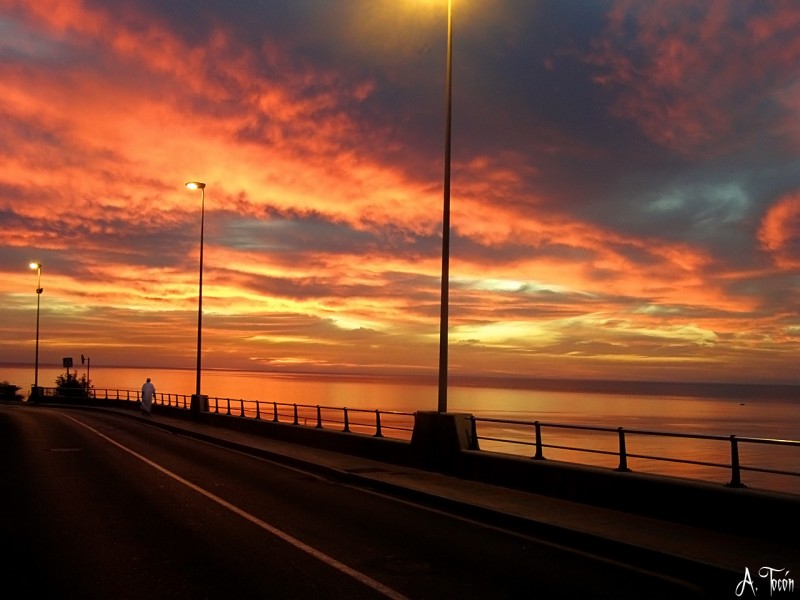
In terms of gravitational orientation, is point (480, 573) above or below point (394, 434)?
above

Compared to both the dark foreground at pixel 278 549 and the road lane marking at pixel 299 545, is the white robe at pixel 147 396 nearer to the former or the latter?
the road lane marking at pixel 299 545

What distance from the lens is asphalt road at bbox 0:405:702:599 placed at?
7770 mm

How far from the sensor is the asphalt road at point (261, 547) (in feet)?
25.5

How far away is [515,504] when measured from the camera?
1230 cm

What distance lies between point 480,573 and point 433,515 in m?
3.77

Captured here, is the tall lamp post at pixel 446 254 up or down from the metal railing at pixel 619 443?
up

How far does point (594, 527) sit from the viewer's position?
10.3 meters

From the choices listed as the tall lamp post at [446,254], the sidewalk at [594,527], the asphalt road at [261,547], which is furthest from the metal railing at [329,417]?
the asphalt road at [261,547]

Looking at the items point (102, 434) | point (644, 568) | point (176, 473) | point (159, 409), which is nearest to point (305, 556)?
point (644, 568)

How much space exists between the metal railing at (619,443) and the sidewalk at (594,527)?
975 mm

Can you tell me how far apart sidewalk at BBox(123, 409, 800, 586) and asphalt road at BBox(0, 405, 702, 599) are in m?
0.33

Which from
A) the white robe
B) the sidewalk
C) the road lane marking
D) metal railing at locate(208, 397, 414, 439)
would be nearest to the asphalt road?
the road lane marking

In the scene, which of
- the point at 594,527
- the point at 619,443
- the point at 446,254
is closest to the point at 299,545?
the point at 594,527

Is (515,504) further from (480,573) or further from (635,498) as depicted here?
(480,573)
